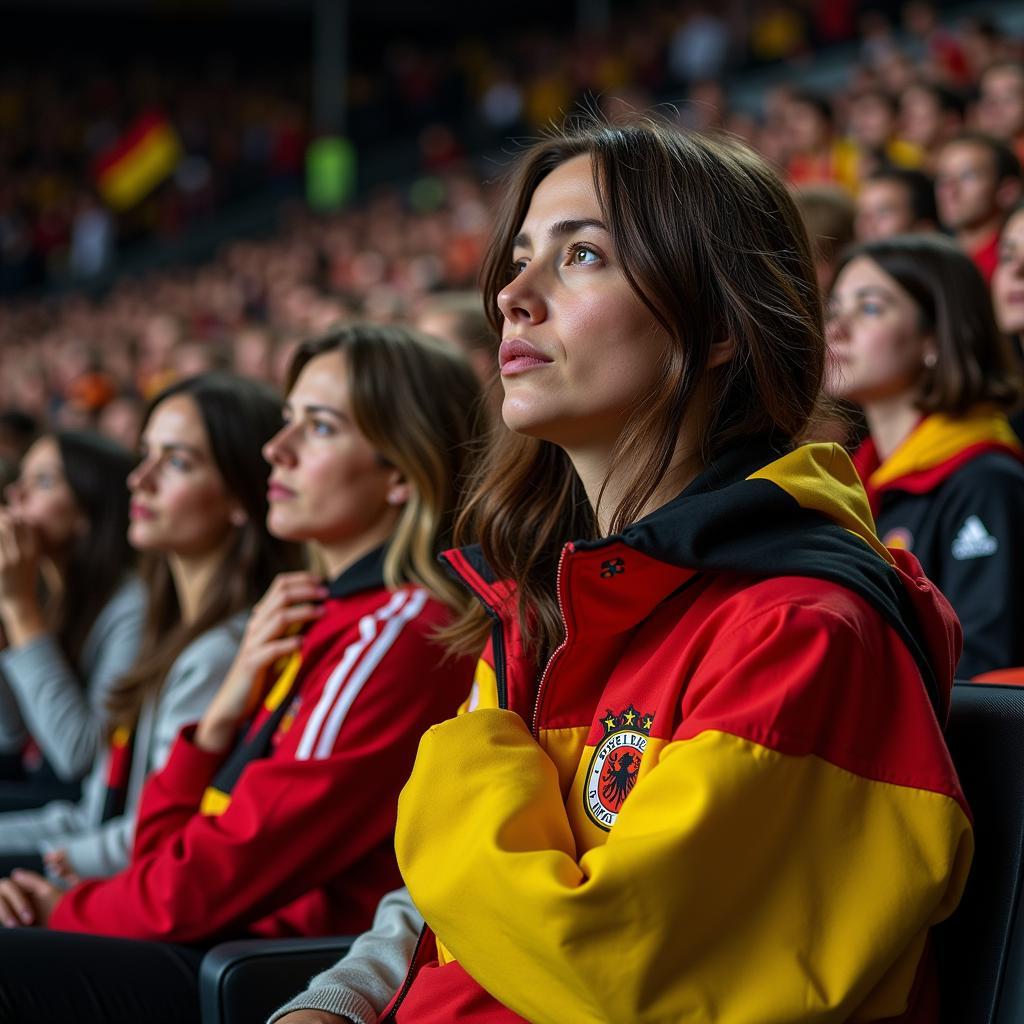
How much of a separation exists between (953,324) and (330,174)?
1160cm

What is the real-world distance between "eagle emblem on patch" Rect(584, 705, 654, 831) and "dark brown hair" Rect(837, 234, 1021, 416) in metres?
1.52

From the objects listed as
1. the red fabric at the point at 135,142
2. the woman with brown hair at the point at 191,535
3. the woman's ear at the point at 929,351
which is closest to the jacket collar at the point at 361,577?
the woman with brown hair at the point at 191,535

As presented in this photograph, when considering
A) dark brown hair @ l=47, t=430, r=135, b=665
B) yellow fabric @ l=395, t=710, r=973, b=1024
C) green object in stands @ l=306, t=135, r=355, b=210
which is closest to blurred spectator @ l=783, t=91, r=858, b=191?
dark brown hair @ l=47, t=430, r=135, b=665

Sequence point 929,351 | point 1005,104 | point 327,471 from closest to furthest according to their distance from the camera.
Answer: point 327,471, point 929,351, point 1005,104

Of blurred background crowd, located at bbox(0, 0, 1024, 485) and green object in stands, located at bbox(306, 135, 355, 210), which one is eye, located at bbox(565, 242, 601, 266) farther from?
green object in stands, located at bbox(306, 135, 355, 210)

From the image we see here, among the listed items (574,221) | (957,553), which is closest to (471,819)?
(574,221)

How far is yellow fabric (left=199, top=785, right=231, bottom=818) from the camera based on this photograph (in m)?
2.07

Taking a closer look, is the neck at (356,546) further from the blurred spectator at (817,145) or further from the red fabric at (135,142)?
the red fabric at (135,142)

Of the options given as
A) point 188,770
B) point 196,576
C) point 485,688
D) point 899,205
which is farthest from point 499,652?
point 899,205

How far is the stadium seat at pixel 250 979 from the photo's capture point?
165 centimetres

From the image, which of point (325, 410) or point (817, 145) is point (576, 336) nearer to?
point (325, 410)

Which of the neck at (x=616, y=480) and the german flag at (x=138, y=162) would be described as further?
the german flag at (x=138, y=162)

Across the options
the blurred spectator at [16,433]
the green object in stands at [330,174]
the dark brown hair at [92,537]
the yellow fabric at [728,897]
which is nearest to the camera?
the yellow fabric at [728,897]

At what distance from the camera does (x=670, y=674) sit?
125 cm
